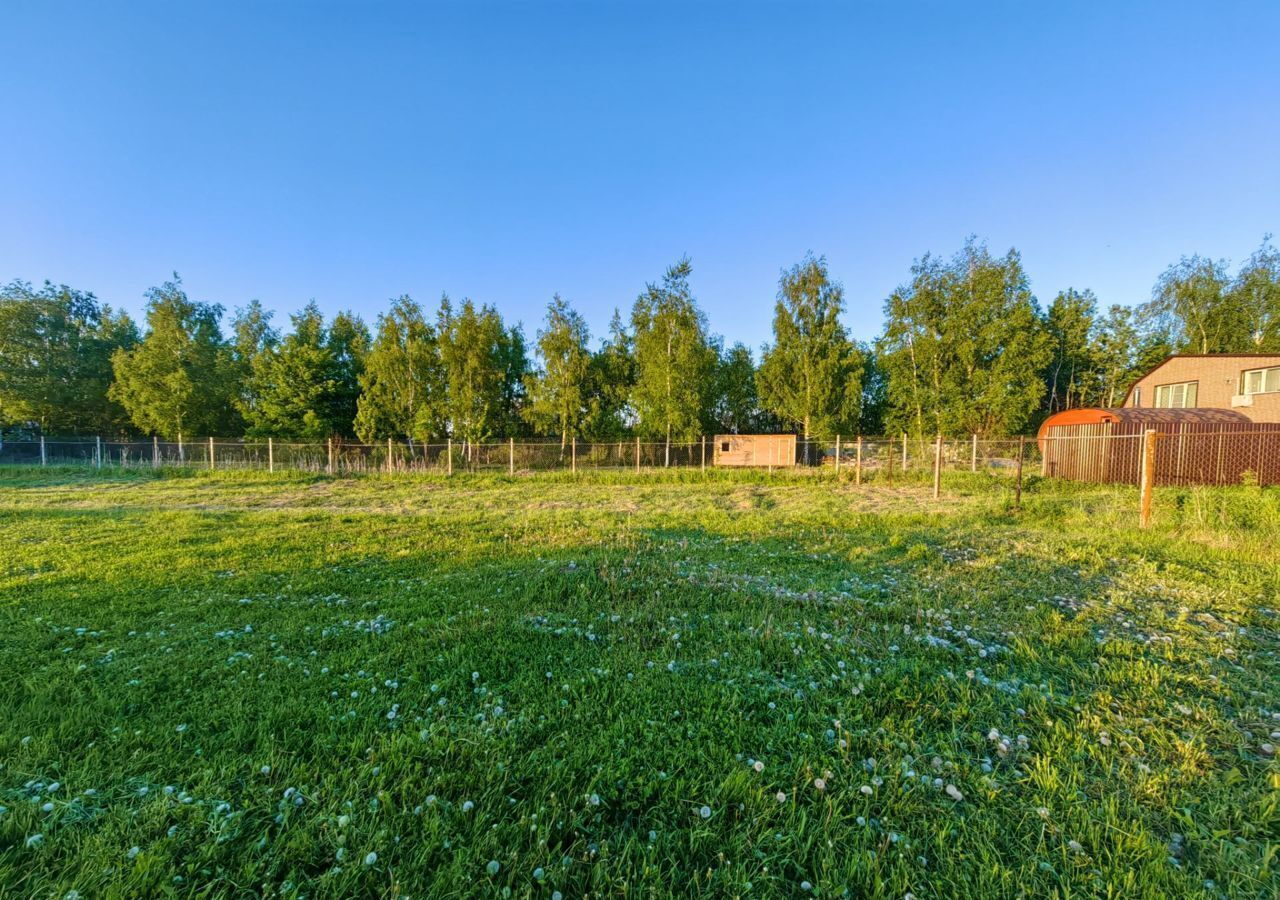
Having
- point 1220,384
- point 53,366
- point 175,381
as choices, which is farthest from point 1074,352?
point 53,366

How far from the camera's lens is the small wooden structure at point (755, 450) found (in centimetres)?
2045

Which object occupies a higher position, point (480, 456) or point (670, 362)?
point (670, 362)

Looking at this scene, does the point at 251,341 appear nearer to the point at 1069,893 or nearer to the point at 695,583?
the point at 695,583

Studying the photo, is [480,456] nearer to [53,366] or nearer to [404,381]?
[404,381]

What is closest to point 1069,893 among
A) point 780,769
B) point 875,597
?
point 780,769

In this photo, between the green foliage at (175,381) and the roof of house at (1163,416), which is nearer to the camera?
the roof of house at (1163,416)

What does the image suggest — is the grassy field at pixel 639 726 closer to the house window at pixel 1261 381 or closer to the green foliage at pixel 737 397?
the house window at pixel 1261 381

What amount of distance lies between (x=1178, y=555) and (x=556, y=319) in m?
23.1

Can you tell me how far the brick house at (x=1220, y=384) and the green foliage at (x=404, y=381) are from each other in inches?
1262

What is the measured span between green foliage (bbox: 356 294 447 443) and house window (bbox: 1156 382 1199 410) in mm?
34603

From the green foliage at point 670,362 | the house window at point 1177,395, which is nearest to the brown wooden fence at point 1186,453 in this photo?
the house window at point 1177,395

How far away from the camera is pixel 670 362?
75.8 ft

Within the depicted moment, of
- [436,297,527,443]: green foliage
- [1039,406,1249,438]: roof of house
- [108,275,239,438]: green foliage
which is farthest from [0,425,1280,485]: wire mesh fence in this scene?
[108,275,239,438]: green foliage

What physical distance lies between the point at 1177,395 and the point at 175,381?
172 ft
